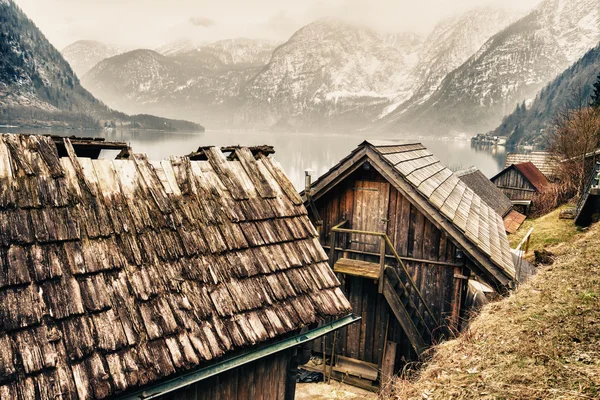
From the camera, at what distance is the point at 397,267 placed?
1159cm

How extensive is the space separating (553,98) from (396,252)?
526 feet

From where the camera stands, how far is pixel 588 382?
537 centimetres

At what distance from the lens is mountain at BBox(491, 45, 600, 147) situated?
392 feet

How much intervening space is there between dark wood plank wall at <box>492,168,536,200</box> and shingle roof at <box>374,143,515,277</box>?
32.2 metres

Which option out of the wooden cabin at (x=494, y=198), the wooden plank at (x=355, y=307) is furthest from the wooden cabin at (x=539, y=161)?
the wooden plank at (x=355, y=307)

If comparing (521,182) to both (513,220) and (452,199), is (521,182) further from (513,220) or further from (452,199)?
(452,199)

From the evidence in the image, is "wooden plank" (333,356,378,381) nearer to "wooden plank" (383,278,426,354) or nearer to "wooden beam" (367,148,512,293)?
"wooden plank" (383,278,426,354)

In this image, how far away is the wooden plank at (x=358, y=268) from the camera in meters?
10.7

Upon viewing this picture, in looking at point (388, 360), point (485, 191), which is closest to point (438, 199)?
point (388, 360)

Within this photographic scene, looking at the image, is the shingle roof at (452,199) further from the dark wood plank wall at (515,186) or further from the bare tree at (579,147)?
the dark wood plank wall at (515,186)

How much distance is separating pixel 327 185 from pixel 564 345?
7116 millimetres

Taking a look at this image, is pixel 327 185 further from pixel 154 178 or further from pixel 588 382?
pixel 588 382

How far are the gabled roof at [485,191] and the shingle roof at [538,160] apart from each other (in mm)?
8289

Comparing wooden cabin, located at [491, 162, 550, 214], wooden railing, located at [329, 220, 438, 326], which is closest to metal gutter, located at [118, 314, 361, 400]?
wooden railing, located at [329, 220, 438, 326]
